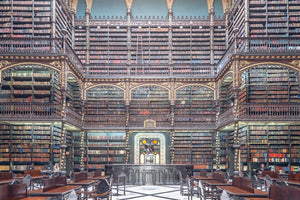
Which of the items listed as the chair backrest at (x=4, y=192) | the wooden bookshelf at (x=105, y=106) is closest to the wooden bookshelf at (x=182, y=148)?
the wooden bookshelf at (x=105, y=106)

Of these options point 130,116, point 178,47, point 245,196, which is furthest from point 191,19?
point 245,196

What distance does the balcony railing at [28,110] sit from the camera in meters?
10.3

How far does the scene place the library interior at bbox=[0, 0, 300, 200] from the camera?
10523mm

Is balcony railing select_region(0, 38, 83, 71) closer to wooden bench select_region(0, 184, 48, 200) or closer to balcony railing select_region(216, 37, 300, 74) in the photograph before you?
balcony railing select_region(216, 37, 300, 74)

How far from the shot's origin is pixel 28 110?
34.3 feet

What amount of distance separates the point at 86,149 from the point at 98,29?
19.1ft

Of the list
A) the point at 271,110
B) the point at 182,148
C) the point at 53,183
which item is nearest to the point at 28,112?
the point at 53,183

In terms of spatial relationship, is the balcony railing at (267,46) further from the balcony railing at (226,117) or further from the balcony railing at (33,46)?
the balcony railing at (33,46)

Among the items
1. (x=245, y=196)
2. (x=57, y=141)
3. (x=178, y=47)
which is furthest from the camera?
(x=178, y=47)

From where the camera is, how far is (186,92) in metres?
14.1

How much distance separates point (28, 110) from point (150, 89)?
19.1ft

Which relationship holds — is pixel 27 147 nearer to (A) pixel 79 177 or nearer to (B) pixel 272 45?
(A) pixel 79 177

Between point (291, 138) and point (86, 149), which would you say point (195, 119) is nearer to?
point (291, 138)

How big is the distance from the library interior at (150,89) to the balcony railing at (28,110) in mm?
35
